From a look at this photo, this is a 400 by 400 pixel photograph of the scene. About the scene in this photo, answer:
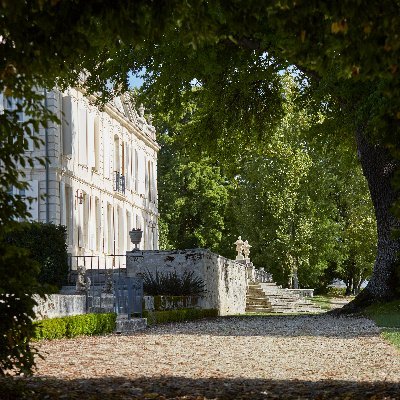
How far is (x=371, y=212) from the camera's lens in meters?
48.7

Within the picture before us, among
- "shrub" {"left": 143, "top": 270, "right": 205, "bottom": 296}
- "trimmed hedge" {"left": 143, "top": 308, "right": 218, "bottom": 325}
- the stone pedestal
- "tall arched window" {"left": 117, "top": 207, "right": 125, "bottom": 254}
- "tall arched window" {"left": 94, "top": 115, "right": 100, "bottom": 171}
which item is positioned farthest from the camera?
"tall arched window" {"left": 117, "top": 207, "right": 125, "bottom": 254}

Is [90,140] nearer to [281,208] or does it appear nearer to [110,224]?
[110,224]

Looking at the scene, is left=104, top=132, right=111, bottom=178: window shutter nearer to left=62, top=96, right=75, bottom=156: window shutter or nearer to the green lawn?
left=62, top=96, right=75, bottom=156: window shutter

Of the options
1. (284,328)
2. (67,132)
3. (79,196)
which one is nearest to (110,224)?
(79,196)

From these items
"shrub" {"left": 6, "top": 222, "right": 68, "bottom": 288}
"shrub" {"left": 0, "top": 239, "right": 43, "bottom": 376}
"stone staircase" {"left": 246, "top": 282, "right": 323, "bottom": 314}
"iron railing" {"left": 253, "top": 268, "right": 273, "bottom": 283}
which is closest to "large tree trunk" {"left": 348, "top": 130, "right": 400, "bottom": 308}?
"shrub" {"left": 6, "top": 222, "right": 68, "bottom": 288}

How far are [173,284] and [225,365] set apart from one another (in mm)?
12746

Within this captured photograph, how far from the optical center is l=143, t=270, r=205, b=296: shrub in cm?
2288

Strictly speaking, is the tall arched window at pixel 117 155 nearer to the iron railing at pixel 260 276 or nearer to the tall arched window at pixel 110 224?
the tall arched window at pixel 110 224

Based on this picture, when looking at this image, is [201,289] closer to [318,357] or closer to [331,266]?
[318,357]

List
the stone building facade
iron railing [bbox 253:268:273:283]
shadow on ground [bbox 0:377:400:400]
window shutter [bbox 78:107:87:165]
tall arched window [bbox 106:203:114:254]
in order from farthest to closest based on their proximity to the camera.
Answer: 1. iron railing [bbox 253:268:273:283]
2. tall arched window [bbox 106:203:114:254]
3. window shutter [bbox 78:107:87:165]
4. the stone building facade
5. shadow on ground [bbox 0:377:400:400]

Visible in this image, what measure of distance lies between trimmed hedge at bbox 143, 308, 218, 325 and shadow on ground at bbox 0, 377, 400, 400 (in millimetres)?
10222

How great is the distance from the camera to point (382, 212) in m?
22.5

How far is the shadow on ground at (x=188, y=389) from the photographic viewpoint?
7.19 m

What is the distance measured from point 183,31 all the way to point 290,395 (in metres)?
3.31
